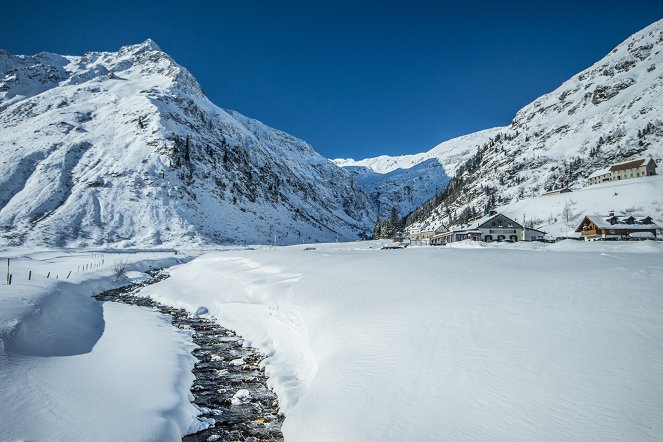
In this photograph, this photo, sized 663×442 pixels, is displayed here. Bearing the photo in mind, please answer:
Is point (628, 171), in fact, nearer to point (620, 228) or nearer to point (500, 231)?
→ point (620, 228)

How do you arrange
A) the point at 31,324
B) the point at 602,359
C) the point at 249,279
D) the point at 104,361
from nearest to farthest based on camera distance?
the point at 602,359 → the point at 104,361 → the point at 31,324 → the point at 249,279

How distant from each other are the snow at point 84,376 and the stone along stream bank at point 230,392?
20.4 inches

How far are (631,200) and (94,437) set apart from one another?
109 m

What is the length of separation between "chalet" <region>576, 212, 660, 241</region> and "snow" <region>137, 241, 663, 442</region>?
60519mm

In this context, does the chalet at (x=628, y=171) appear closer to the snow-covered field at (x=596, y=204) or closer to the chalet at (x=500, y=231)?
the snow-covered field at (x=596, y=204)

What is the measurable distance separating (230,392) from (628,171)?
130764mm

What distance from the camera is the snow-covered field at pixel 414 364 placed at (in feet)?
17.9

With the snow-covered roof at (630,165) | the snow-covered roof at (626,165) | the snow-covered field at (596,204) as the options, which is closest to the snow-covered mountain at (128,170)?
the snow-covered field at (596,204)

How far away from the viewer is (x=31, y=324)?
11969mm

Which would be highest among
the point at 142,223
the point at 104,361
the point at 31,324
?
the point at 142,223

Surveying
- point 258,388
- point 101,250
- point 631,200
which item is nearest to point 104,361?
point 258,388

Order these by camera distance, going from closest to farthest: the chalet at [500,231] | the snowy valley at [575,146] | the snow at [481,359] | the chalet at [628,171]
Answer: the snow at [481,359] → the chalet at [500,231] → the chalet at [628,171] → the snowy valley at [575,146]

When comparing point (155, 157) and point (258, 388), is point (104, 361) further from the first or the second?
point (155, 157)

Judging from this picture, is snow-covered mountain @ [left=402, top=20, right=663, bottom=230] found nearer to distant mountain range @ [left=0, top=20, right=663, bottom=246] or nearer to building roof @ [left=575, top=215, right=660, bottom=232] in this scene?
distant mountain range @ [left=0, top=20, right=663, bottom=246]
